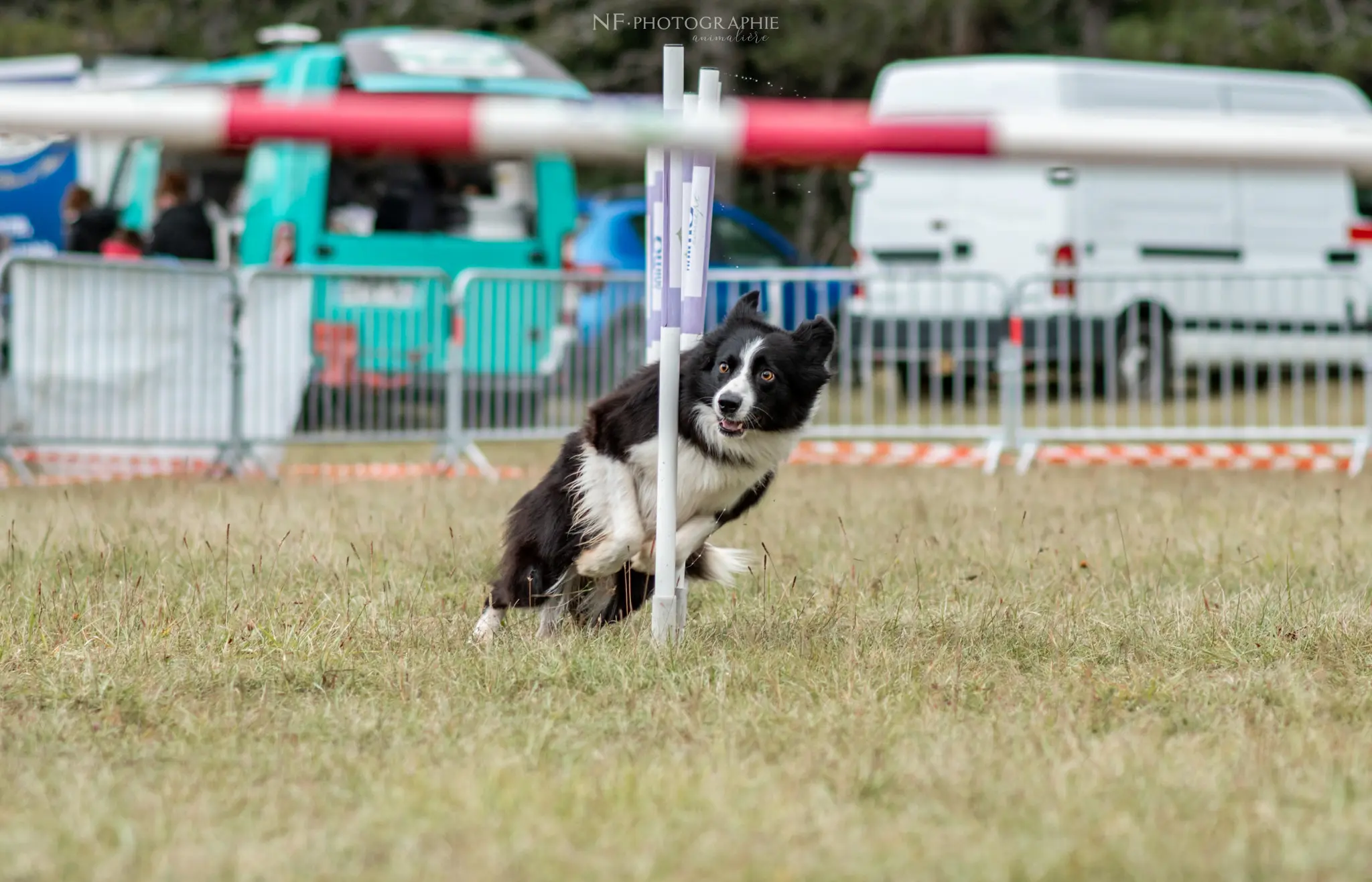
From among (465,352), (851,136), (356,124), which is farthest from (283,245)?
(851,136)

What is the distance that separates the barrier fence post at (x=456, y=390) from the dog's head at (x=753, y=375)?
5.95m

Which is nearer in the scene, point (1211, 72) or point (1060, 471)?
point (1060, 471)

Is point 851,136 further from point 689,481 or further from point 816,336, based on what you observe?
point 816,336

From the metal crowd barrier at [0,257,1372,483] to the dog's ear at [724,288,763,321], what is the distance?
4.91m

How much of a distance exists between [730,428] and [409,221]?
10111 mm

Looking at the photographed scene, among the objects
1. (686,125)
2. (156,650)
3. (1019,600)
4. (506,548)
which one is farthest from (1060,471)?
(686,125)

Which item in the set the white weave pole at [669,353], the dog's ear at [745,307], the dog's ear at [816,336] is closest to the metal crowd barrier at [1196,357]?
the dog's ear at [816,336]

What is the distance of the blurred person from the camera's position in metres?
13.5

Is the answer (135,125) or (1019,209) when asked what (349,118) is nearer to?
(135,125)

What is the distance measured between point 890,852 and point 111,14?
90.9 ft

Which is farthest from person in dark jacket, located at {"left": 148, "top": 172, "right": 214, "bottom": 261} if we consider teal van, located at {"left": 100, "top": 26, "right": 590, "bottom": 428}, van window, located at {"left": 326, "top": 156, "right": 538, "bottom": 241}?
van window, located at {"left": 326, "top": 156, "right": 538, "bottom": 241}

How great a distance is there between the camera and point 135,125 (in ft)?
10.3

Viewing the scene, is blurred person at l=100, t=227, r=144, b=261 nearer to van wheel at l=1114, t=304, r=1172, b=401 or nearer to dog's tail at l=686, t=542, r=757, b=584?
van wheel at l=1114, t=304, r=1172, b=401

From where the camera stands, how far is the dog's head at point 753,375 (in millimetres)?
4969
